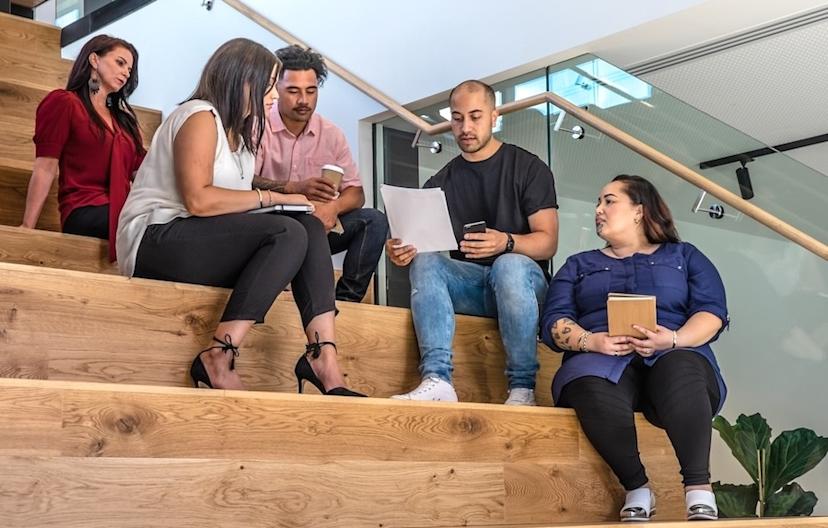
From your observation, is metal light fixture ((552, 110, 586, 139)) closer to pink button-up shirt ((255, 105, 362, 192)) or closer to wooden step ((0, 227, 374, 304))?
pink button-up shirt ((255, 105, 362, 192))

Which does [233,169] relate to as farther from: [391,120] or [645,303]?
[391,120]

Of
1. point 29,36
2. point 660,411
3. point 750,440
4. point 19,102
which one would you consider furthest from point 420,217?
point 29,36

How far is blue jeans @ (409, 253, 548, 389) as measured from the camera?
2.74 metres

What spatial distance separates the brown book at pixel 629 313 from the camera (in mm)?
2557

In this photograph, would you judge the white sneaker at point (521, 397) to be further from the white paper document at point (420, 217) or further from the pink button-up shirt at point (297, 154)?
the pink button-up shirt at point (297, 154)

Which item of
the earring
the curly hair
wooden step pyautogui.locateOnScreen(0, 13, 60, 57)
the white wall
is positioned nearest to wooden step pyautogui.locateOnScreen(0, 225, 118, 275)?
the earring

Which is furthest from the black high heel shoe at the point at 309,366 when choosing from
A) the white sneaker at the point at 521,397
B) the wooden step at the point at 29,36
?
the wooden step at the point at 29,36

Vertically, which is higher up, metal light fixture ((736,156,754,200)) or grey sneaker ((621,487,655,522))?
metal light fixture ((736,156,754,200))

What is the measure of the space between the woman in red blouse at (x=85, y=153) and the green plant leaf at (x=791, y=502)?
212cm

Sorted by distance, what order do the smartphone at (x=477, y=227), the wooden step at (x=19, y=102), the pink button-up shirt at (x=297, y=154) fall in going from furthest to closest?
1. the wooden step at (x=19, y=102)
2. the pink button-up shirt at (x=297, y=154)
3. the smartphone at (x=477, y=227)

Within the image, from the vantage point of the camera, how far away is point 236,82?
257 cm

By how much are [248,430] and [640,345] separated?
3.34 feet

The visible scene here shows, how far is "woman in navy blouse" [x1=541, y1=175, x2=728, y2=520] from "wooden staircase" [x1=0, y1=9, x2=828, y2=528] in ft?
0.28

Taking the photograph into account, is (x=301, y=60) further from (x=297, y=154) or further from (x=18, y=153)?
(x=18, y=153)
